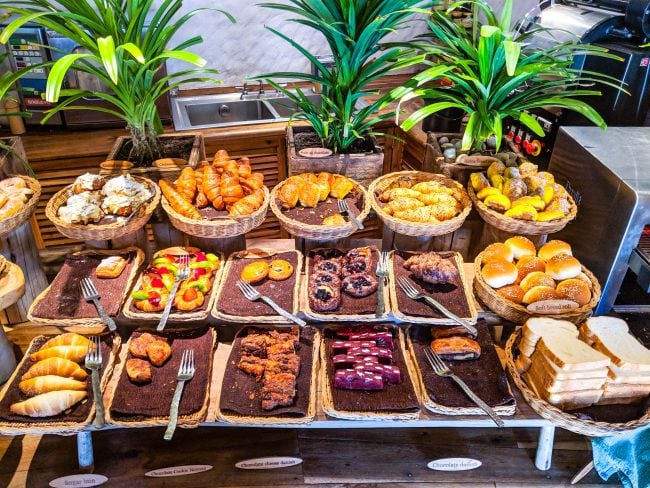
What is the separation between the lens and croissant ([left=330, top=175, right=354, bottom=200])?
7.41 feet

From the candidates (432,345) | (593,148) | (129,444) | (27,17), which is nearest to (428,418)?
(432,345)

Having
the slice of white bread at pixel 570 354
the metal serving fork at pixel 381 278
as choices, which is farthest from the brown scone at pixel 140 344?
the slice of white bread at pixel 570 354

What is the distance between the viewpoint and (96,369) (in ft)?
5.95

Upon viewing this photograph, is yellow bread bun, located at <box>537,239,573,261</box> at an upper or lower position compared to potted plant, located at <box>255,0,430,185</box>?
lower

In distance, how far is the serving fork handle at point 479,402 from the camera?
1712 millimetres

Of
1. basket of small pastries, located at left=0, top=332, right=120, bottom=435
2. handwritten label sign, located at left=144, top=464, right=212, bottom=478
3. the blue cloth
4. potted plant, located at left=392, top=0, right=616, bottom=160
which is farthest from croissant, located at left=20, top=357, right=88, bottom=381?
the blue cloth

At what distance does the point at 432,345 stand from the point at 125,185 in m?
1.40

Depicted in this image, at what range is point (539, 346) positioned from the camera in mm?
1792

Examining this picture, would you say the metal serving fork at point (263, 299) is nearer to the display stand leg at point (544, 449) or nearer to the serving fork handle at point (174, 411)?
the serving fork handle at point (174, 411)

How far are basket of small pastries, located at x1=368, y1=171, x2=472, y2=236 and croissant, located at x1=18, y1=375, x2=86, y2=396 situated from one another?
4.34 feet

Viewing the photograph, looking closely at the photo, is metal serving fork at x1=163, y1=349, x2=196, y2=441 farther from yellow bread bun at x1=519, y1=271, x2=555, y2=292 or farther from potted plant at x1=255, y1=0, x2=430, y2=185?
yellow bread bun at x1=519, y1=271, x2=555, y2=292

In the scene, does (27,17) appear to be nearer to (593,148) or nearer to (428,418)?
(428,418)

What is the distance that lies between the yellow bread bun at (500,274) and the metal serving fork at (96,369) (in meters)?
1.48

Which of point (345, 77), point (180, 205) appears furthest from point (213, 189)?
point (345, 77)
